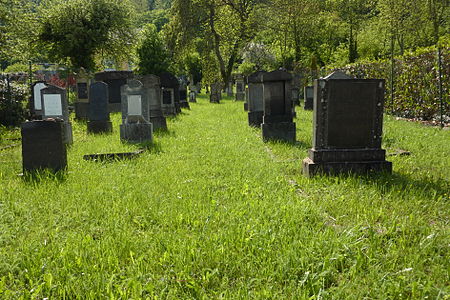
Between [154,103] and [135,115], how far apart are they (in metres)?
2.52

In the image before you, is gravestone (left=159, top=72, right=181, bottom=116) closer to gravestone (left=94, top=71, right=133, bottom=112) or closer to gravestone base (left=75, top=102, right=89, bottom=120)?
gravestone (left=94, top=71, right=133, bottom=112)

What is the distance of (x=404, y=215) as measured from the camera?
10.9 ft

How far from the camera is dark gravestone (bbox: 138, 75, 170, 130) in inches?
436

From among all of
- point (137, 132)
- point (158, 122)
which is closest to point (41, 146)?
point (137, 132)

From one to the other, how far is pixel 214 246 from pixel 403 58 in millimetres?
12527

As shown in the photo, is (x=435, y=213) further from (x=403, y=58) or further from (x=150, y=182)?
(x=403, y=58)

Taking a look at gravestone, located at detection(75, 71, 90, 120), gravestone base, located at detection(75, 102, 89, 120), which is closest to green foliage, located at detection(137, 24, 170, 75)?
gravestone, located at detection(75, 71, 90, 120)

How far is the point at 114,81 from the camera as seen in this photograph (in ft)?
58.4

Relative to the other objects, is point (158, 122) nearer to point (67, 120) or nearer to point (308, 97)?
point (67, 120)

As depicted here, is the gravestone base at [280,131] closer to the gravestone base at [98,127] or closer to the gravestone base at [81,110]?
the gravestone base at [98,127]

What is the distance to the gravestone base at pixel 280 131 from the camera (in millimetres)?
8414

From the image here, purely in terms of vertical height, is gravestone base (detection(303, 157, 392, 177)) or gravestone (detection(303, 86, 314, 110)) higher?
gravestone (detection(303, 86, 314, 110))

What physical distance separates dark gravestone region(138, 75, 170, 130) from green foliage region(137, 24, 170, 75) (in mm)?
18148

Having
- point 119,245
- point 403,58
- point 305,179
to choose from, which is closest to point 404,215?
point 305,179
